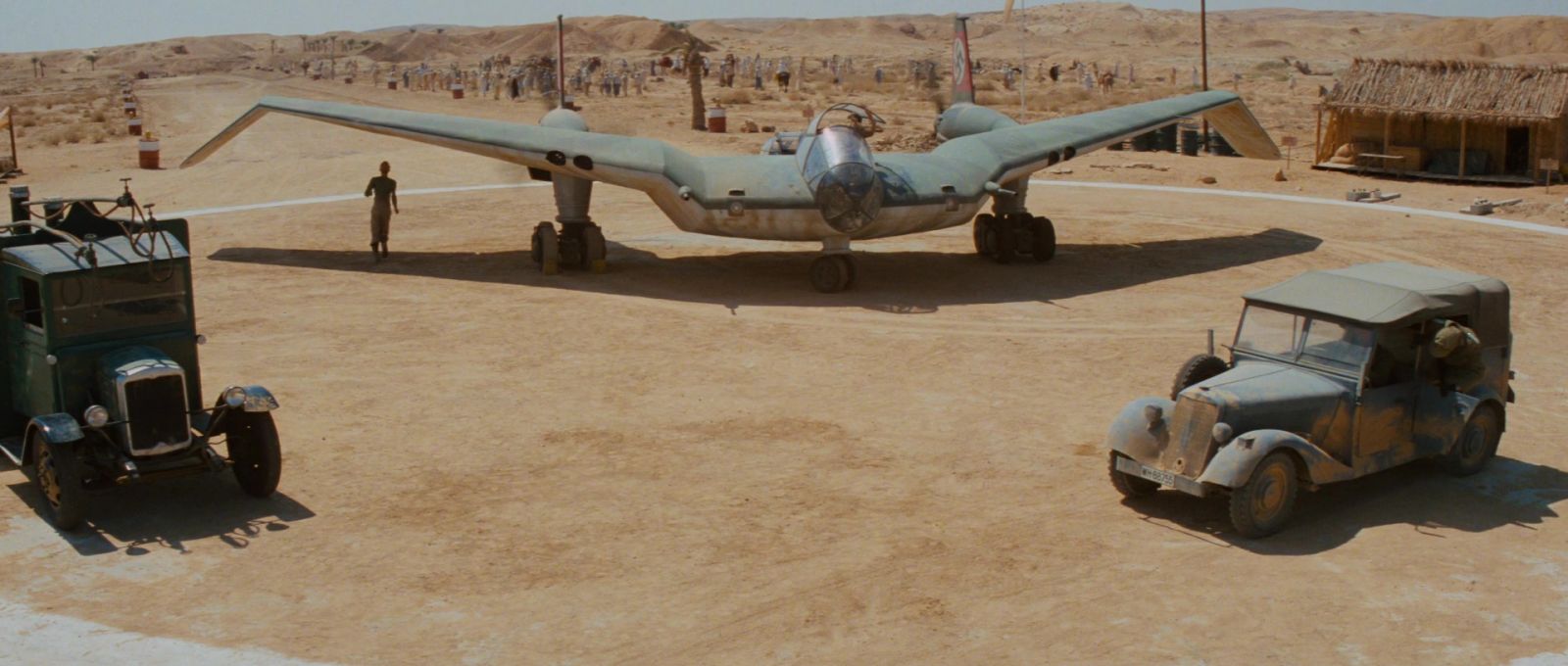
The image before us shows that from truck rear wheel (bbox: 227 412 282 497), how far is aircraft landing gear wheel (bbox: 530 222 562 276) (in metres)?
11.3

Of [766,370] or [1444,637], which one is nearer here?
[1444,637]

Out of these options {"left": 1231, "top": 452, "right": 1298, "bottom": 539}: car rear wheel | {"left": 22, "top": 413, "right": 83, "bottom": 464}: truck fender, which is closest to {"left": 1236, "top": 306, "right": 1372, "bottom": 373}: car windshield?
{"left": 1231, "top": 452, "right": 1298, "bottom": 539}: car rear wheel

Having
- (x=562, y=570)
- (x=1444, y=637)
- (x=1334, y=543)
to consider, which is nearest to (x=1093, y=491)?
(x=1334, y=543)

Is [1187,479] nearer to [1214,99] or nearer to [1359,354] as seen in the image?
[1359,354]

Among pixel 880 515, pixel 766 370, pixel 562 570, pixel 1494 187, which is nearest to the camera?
pixel 562 570

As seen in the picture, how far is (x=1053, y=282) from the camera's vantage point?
23500mm

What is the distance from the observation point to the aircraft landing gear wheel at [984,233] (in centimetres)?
2531

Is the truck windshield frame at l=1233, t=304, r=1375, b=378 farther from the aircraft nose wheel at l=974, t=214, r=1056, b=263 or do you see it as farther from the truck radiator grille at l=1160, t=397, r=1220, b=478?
the aircraft nose wheel at l=974, t=214, r=1056, b=263

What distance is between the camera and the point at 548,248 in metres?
23.5

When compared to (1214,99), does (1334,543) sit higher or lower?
lower

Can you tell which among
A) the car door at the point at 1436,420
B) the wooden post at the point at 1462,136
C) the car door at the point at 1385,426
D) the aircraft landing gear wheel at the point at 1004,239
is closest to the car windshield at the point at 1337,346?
the car door at the point at 1385,426

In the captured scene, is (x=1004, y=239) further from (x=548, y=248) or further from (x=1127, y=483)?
(x=1127, y=483)

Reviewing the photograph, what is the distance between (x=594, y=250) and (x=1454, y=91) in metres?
23.8

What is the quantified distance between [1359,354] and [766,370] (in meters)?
7.37
